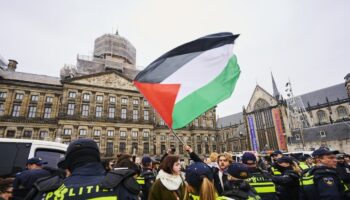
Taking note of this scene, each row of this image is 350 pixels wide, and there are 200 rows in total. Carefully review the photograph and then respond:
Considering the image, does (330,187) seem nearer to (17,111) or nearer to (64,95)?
(64,95)

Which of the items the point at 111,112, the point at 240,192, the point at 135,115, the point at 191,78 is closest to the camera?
the point at 240,192

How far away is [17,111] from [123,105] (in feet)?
49.5

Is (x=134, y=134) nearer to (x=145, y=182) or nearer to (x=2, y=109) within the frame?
(x=2, y=109)

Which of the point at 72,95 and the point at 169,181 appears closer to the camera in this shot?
the point at 169,181

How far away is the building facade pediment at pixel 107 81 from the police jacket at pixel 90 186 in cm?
3165

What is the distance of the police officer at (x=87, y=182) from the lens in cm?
168

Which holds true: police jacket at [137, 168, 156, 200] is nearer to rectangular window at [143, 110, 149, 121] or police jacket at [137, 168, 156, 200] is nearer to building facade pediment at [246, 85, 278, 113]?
rectangular window at [143, 110, 149, 121]

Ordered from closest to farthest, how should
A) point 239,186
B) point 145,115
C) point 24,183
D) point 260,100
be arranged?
point 239,186, point 24,183, point 145,115, point 260,100

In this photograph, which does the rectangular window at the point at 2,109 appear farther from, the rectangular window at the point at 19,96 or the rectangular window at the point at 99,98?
the rectangular window at the point at 99,98

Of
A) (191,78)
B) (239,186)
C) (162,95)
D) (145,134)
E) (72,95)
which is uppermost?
(72,95)

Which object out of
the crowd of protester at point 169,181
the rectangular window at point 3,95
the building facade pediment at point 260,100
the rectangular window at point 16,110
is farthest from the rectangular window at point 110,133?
the building facade pediment at point 260,100

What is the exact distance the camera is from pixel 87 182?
178 centimetres

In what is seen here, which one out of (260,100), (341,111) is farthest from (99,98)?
(341,111)

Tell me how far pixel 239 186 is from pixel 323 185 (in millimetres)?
1590
